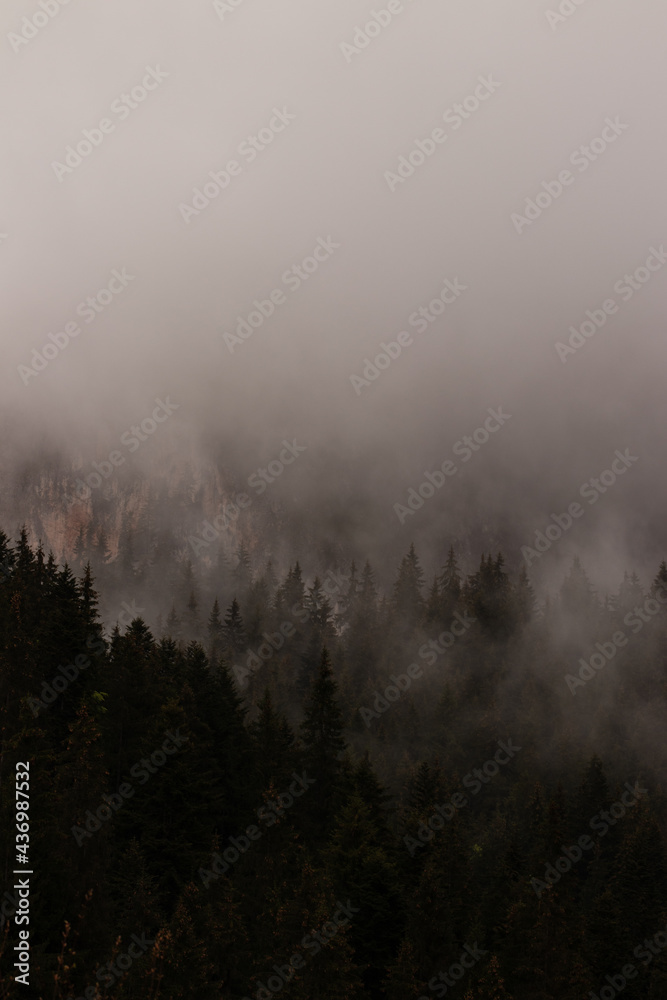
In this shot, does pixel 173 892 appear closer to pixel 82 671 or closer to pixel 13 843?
pixel 82 671

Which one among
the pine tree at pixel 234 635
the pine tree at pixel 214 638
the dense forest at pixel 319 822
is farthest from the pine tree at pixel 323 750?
the pine tree at pixel 234 635

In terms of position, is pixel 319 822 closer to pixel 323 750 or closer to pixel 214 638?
pixel 323 750

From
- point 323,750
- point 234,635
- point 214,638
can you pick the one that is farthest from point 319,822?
point 234,635

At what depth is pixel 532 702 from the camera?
115 m

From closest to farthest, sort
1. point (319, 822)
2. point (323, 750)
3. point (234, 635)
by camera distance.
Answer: point (319, 822) < point (323, 750) < point (234, 635)

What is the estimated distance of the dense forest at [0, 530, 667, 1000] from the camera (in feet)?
86.9

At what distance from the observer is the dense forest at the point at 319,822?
1043 inches

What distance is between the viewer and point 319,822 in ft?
192

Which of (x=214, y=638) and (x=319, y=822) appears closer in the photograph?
(x=319, y=822)

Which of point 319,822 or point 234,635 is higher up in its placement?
point 234,635

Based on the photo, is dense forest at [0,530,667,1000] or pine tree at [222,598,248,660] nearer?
dense forest at [0,530,667,1000]

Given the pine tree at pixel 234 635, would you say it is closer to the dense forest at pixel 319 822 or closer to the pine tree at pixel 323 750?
the dense forest at pixel 319 822

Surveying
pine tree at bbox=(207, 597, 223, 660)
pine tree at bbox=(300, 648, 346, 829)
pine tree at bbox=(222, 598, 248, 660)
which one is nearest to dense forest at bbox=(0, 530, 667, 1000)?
pine tree at bbox=(300, 648, 346, 829)

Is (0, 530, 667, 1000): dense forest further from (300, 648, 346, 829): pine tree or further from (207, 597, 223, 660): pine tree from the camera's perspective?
(207, 597, 223, 660): pine tree
